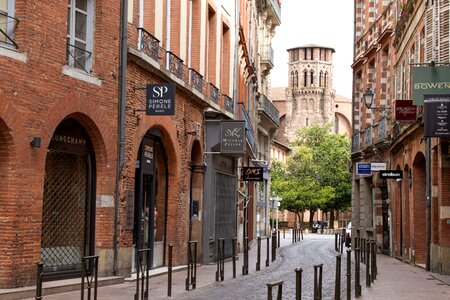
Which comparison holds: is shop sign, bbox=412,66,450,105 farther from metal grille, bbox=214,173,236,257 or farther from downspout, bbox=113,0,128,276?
metal grille, bbox=214,173,236,257

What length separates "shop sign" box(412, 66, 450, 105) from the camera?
19.6 metres

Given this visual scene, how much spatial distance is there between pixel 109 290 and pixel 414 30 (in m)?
15.6

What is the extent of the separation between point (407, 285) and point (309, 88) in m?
115

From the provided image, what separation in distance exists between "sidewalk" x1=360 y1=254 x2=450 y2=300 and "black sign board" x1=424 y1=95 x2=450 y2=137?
11.5 ft

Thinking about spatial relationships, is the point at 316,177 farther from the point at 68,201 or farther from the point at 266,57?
the point at 68,201

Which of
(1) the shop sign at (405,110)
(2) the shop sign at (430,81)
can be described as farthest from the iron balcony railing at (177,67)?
(2) the shop sign at (430,81)

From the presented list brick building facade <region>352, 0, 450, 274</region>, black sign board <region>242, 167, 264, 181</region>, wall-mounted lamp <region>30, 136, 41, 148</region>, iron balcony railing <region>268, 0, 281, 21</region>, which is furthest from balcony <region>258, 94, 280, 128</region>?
wall-mounted lamp <region>30, 136, 41, 148</region>

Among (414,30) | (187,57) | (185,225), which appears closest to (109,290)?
(185,225)

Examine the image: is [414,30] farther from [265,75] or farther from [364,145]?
[265,75]

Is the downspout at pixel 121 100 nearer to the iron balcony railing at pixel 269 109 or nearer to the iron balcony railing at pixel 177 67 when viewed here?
the iron balcony railing at pixel 177 67

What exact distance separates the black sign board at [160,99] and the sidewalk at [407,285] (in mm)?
5469

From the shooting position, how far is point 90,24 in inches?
631

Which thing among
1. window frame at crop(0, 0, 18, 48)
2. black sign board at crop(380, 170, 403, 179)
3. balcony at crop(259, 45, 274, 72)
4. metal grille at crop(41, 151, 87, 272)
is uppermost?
balcony at crop(259, 45, 274, 72)

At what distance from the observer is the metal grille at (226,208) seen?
2523 centimetres
